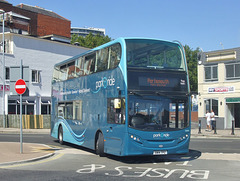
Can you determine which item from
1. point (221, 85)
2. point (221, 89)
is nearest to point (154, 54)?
point (221, 89)

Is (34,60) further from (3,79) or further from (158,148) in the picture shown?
(158,148)

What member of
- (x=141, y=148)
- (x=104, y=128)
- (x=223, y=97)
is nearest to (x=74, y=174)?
(x=141, y=148)

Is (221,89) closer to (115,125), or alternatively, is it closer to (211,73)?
(211,73)

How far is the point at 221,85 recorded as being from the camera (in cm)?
3456

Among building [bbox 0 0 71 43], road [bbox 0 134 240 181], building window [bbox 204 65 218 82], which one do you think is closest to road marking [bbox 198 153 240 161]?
road [bbox 0 134 240 181]

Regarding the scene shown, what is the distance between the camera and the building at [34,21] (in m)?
52.5

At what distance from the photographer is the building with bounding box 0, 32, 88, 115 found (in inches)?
→ 1545

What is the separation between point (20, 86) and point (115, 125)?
13.9 ft

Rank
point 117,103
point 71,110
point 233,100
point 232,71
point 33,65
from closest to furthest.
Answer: point 117,103, point 71,110, point 233,100, point 232,71, point 33,65

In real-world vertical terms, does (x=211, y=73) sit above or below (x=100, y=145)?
above

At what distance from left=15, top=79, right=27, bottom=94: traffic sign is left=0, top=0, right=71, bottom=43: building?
114 feet

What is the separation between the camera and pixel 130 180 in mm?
9328

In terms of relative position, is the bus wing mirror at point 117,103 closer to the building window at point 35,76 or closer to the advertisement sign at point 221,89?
the advertisement sign at point 221,89

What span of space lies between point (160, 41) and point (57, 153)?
6.25 m
